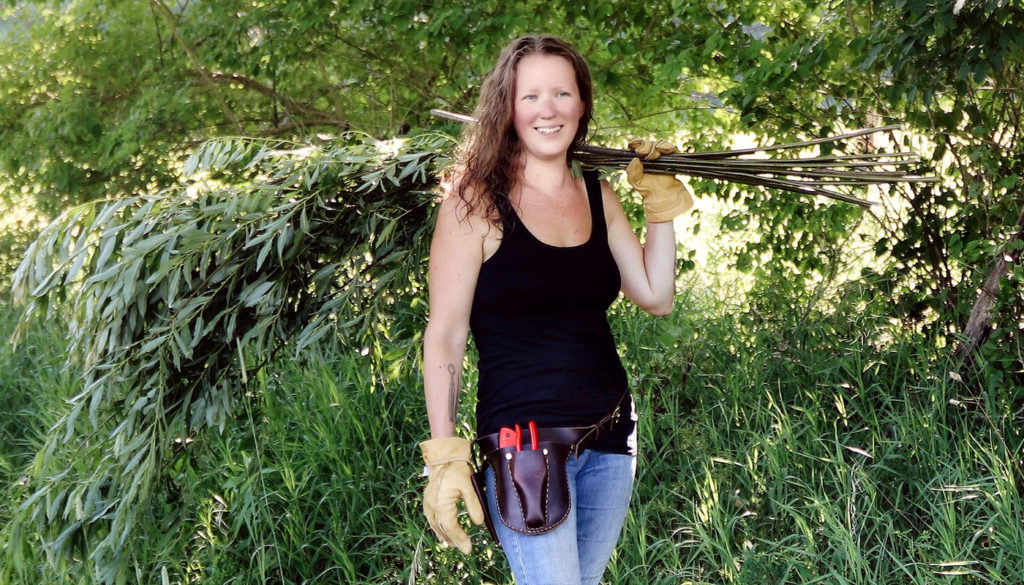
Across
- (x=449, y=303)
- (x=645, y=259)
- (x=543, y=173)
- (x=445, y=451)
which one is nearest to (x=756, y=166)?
(x=645, y=259)

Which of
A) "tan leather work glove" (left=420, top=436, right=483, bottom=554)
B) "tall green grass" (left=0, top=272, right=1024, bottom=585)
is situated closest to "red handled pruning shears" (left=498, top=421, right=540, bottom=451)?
"tan leather work glove" (left=420, top=436, right=483, bottom=554)

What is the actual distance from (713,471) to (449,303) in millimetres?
1842

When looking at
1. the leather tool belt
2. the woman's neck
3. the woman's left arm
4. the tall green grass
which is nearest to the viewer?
the leather tool belt

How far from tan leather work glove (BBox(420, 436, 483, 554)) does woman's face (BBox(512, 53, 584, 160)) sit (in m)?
0.66

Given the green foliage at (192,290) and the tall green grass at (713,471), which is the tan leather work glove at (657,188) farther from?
the tall green grass at (713,471)

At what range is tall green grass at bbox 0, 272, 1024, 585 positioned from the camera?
3387 mm

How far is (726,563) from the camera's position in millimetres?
3377

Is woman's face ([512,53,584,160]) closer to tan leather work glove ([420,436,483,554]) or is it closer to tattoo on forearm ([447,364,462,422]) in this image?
tattoo on forearm ([447,364,462,422])

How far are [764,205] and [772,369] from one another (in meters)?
0.79

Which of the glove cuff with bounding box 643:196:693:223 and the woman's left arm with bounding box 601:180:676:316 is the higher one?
the glove cuff with bounding box 643:196:693:223

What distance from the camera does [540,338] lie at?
2301 mm

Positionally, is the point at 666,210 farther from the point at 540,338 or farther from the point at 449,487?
the point at 449,487

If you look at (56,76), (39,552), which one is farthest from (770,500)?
(56,76)

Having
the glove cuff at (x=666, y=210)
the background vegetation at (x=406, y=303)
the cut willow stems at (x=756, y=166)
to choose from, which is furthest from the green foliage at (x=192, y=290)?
the glove cuff at (x=666, y=210)
